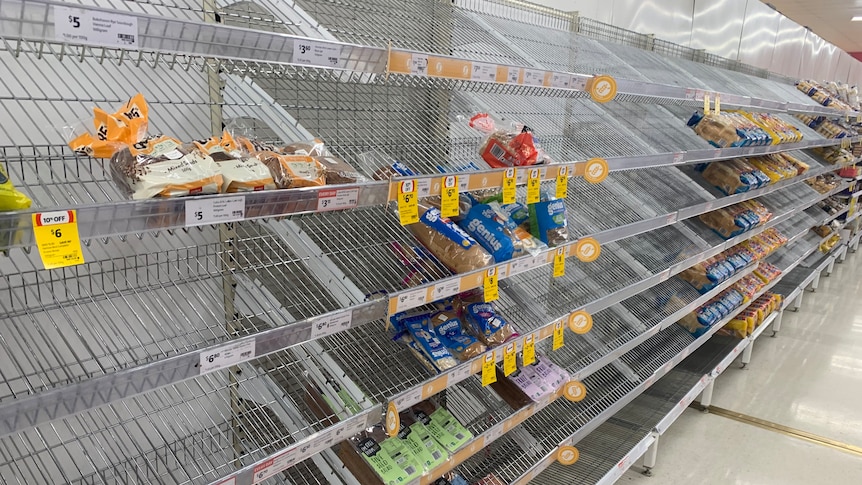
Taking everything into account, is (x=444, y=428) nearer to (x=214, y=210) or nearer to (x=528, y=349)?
(x=528, y=349)

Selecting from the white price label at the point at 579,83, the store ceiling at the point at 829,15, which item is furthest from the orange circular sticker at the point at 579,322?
the store ceiling at the point at 829,15

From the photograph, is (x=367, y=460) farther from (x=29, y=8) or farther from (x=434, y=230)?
(x=29, y=8)

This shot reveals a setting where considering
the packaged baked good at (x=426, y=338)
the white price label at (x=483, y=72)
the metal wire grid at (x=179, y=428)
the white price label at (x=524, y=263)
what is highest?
the white price label at (x=483, y=72)

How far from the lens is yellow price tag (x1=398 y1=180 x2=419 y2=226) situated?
138cm

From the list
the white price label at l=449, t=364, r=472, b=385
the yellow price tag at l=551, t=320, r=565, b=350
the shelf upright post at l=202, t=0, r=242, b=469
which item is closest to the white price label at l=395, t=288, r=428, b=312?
the white price label at l=449, t=364, r=472, b=385

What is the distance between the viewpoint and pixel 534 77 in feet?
5.60

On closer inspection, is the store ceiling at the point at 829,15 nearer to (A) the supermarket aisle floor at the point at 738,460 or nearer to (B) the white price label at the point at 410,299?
(A) the supermarket aisle floor at the point at 738,460

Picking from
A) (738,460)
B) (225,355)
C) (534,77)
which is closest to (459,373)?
(225,355)

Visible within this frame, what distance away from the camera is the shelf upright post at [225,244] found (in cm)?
161

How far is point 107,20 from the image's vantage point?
851 millimetres

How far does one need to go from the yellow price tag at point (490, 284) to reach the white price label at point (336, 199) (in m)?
0.54

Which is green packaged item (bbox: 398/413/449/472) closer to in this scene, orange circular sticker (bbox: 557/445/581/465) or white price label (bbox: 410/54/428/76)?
orange circular sticker (bbox: 557/445/581/465)

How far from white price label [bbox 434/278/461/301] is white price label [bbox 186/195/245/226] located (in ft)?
2.04

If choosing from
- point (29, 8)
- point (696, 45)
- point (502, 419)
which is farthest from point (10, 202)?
point (696, 45)
